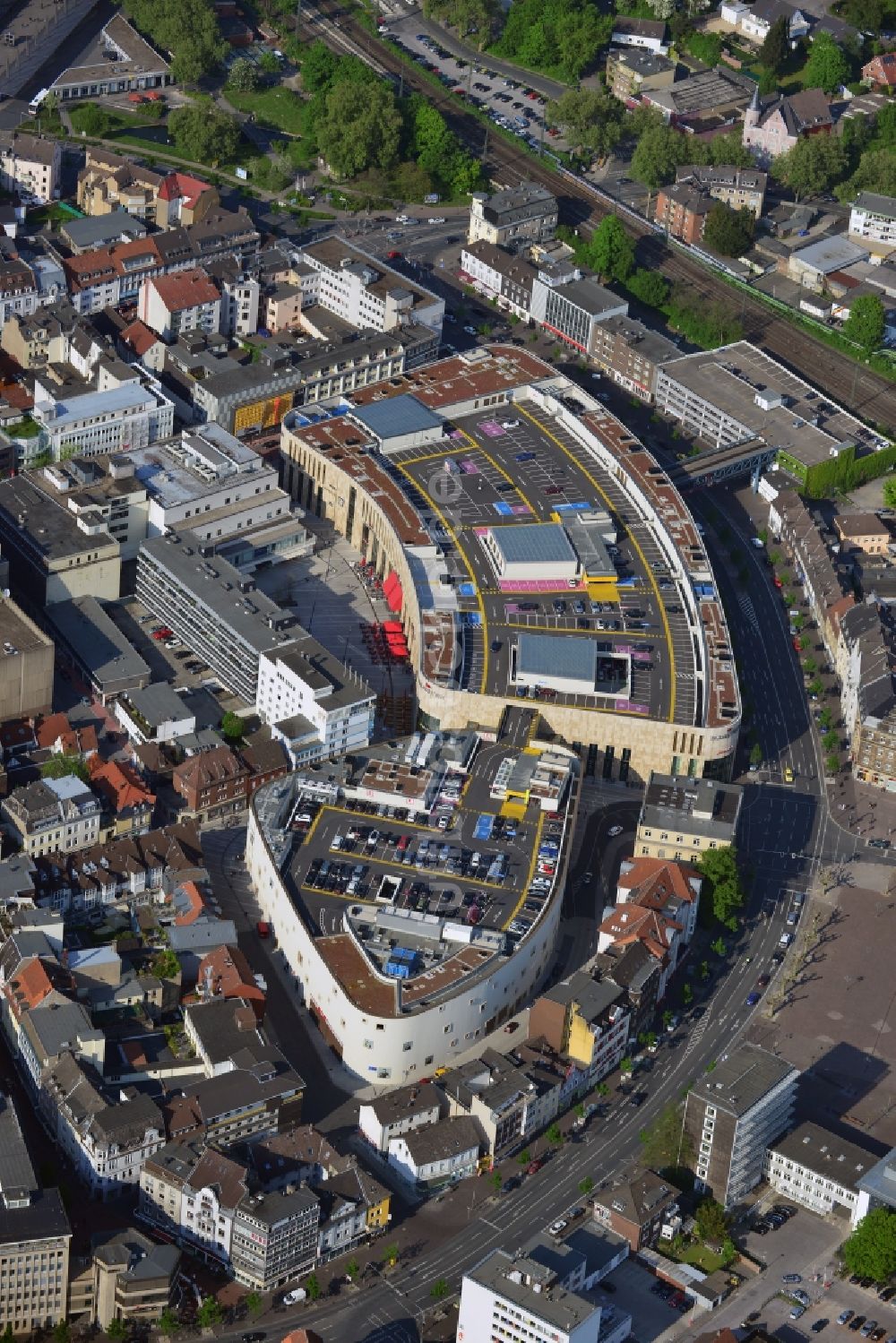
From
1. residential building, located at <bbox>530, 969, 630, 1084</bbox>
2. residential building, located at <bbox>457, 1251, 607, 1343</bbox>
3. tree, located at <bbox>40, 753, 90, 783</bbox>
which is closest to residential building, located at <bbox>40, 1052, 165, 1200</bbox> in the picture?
residential building, located at <bbox>457, 1251, 607, 1343</bbox>

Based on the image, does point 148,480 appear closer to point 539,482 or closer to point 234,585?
point 234,585

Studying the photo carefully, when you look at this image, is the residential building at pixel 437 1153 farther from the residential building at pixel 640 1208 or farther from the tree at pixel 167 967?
the tree at pixel 167 967

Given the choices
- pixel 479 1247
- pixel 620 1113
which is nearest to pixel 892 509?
pixel 620 1113

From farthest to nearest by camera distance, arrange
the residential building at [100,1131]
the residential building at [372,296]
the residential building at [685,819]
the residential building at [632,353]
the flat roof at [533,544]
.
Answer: the residential building at [632,353] → the residential building at [372,296] → the flat roof at [533,544] → the residential building at [685,819] → the residential building at [100,1131]

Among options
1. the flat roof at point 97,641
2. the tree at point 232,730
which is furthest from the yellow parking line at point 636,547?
the flat roof at point 97,641

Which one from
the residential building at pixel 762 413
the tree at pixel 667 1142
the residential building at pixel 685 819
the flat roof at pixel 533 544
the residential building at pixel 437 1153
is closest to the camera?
the residential building at pixel 437 1153

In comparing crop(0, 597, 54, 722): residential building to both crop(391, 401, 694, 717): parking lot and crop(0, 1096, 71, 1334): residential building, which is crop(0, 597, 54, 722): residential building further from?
crop(0, 1096, 71, 1334): residential building

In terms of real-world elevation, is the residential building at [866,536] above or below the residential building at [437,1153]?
above

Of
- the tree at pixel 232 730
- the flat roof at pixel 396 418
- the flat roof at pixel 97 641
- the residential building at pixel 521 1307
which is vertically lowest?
the tree at pixel 232 730

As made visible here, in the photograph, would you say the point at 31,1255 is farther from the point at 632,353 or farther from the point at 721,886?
the point at 632,353
